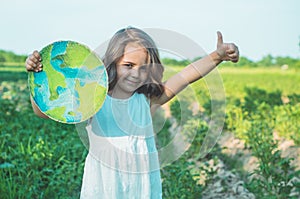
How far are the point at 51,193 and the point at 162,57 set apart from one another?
2188mm

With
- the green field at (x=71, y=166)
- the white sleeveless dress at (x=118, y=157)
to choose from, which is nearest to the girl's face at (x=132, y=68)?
the white sleeveless dress at (x=118, y=157)

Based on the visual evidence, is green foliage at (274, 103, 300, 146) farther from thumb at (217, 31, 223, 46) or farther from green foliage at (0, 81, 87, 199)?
thumb at (217, 31, 223, 46)

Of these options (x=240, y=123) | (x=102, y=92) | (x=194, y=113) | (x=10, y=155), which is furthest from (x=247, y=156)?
(x=102, y=92)

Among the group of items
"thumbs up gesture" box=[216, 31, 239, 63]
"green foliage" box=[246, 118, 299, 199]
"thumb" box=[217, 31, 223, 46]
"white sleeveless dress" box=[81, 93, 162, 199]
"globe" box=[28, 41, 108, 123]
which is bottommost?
"green foliage" box=[246, 118, 299, 199]

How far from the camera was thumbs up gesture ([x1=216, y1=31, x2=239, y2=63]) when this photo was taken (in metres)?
2.37

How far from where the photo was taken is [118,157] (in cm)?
243

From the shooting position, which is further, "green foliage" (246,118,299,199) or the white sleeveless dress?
"green foliage" (246,118,299,199)

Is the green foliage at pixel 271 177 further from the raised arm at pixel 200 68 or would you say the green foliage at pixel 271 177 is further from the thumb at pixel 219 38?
the thumb at pixel 219 38

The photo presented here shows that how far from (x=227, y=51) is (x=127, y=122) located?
542 mm

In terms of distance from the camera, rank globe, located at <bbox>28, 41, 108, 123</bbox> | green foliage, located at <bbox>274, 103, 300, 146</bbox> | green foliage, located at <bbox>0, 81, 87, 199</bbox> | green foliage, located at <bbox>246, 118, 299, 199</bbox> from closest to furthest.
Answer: globe, located at <bbox>28, 41, 108, 123</bbox> → green foliage, located at <bbox>246, 118, 299, 199</bbox> → green foliage, located at <bbox>0, 81, 87, 199</bbox> → green foliage, located at <bbox>274, 103, 300, 146</bbox>

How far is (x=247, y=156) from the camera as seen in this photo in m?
6.28

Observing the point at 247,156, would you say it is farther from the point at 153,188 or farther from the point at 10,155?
the point at 153,188

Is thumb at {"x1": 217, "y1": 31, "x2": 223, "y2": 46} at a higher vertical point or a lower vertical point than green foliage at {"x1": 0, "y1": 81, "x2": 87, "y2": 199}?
higher

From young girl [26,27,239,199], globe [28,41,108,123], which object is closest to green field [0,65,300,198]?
young girl [26,27,239,199]
